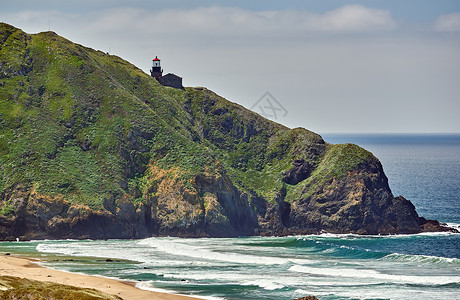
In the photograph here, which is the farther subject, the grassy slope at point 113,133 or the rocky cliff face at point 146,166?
the grassy slope at point 113,133

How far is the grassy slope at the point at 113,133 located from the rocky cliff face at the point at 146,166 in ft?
0.79

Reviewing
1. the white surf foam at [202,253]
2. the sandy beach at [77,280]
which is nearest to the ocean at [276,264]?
the white surf foam at [202,253]

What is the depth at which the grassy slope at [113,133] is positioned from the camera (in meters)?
124

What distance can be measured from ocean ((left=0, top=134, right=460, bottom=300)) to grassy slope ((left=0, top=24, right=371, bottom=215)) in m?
14.7

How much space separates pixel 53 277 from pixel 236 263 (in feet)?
84.9

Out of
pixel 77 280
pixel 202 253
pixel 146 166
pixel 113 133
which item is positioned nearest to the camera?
pixel 77 280

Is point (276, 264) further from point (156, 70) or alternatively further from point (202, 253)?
point (156, 70)

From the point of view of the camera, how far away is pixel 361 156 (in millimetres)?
137000

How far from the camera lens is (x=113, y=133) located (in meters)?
134

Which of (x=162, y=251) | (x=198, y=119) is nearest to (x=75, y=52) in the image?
(x=198, y=119)

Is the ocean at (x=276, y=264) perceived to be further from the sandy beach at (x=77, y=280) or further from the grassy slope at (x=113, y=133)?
the grassy slope at (x=113, y=133)

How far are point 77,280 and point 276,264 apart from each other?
27.9 meters

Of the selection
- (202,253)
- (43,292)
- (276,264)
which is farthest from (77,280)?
(202,253)

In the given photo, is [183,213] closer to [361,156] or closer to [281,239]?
[281,239]
